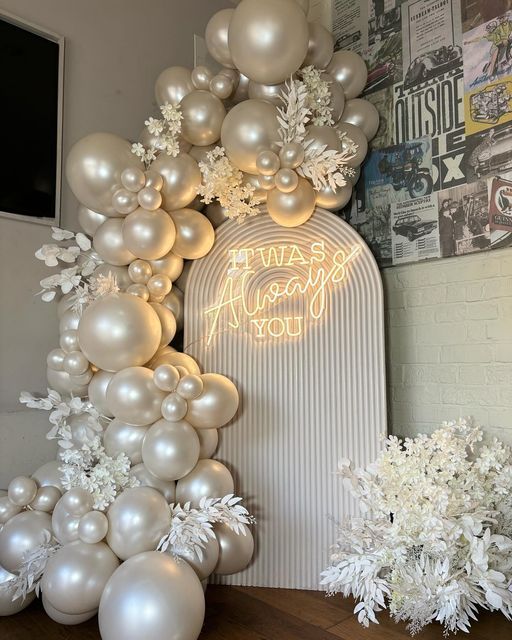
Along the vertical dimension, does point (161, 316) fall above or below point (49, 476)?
above

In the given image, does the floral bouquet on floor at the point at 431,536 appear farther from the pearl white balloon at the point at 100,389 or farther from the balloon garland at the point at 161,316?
the pearl white balloon at the point at 100,389

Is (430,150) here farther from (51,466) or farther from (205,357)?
(51,466)

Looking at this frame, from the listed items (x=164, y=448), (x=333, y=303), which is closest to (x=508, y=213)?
(x=333, y=303)

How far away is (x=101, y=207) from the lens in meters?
1.74

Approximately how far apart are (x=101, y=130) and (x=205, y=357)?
1020mm

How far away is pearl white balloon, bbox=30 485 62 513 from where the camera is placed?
161cm

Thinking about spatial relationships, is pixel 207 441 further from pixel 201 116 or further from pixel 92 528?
pixel 201 116

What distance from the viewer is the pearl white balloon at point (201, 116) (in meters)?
1.78

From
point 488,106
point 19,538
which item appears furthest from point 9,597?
point 488,106

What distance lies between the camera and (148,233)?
164 centimetres

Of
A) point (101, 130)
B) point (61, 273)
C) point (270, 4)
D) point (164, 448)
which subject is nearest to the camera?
point (164, 448)

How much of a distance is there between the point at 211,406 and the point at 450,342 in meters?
0.88

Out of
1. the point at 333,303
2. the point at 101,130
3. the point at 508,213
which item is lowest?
the point at 333,303

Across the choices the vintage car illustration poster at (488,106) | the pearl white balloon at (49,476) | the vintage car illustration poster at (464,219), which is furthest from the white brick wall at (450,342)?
the pearl white balloon at (49,476)
